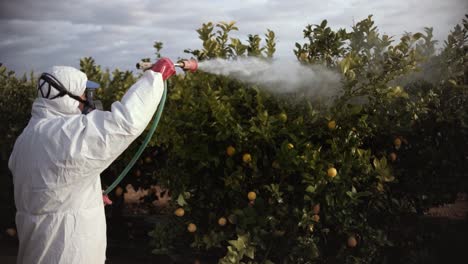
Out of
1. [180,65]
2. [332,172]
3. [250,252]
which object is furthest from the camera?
[250,252]

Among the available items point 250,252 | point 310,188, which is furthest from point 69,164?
point 310,188

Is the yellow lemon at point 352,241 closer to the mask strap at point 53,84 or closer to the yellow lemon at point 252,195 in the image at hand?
the yellow lemon at point 252,195

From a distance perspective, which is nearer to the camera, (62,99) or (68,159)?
(68,159)

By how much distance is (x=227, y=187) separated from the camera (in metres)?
3.73

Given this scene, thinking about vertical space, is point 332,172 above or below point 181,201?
above

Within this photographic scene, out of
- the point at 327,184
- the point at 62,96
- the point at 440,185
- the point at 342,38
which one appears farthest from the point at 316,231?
the point at 62,96

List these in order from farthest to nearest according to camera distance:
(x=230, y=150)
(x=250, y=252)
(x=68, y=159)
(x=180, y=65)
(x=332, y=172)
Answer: (x=230, y=150)
(x=250, y=252)
(x=332, y=172)
(x=180, y=65)
(x=68, y=159)

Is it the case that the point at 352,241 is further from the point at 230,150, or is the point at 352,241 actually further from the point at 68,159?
the point at 68,159

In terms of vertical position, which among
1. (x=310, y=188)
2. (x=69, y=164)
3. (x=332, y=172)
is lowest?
(x=310, y=188)

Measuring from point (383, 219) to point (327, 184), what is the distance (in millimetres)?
701

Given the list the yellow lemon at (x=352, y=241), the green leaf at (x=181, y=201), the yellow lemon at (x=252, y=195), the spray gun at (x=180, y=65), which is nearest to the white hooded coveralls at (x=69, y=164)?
the spray gun at (x=180, y=65)

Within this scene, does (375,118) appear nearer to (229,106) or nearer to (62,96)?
(229,106)

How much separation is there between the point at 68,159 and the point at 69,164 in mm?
28

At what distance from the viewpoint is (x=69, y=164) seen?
8.15ft
